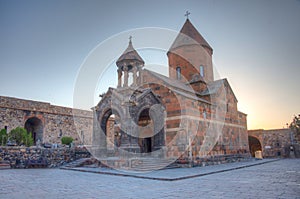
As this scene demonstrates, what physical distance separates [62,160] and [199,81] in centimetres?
1261

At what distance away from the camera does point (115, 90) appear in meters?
14.2

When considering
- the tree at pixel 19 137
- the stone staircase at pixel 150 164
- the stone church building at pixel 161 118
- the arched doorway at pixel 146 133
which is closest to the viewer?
the stone staircase at pixel 150 164

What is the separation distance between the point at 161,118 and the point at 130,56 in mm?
4776

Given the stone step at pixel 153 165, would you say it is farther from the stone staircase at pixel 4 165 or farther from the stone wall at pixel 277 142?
the stone wall at pixel 277 142

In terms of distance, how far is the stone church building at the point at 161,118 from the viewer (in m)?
13.5

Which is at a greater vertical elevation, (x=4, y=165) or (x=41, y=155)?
(x=41, y=155)

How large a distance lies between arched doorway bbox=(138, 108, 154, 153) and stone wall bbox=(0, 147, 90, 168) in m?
4.43

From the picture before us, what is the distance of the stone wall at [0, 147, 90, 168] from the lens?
13688mm

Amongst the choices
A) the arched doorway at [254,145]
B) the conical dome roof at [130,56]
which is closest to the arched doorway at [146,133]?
the conical dome roof at [130,56]

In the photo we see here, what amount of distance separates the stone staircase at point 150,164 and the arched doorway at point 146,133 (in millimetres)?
2587

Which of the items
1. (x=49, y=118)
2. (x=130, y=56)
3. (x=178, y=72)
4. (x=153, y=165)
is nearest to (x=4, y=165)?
(x=49, y=118)

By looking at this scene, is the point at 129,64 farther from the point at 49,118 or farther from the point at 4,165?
the point at 49,118

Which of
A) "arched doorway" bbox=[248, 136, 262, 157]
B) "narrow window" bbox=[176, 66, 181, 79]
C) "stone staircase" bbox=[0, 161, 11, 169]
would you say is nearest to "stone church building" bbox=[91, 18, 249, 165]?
"narrow window" bbox=[176, 66, 181, 79]

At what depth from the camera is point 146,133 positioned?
16.2 meters
